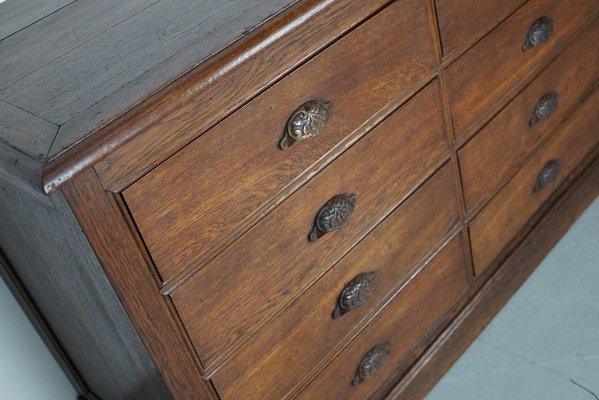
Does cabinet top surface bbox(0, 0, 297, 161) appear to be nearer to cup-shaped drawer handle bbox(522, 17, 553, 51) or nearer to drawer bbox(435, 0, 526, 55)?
drawer bbox(435, 0, 526, 55)

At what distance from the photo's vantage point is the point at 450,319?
1778 millimetres

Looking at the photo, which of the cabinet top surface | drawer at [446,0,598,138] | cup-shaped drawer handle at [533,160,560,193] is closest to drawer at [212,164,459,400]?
drawer at [446,0,598,138]

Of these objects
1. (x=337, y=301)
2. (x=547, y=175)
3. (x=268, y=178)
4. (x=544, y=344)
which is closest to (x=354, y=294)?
(x=337, y=301)

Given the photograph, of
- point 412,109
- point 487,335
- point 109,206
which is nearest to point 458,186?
point 412,109

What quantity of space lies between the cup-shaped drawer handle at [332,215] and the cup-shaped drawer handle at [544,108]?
60 centimetres

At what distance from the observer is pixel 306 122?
1.24 meters

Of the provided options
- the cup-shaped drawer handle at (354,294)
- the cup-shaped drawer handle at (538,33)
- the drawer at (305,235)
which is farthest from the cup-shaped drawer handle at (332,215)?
the cup-shaped drawer handle at (538,33)

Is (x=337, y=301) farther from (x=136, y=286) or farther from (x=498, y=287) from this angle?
(x=498, y=287)

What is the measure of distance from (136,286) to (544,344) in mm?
1045

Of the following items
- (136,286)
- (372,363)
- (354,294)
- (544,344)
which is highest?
(136,286)

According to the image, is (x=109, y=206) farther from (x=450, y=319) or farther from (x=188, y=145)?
(x=450, y=319)

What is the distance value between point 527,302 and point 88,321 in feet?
3.42

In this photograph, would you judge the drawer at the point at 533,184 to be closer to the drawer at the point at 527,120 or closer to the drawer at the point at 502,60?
the drawer at the point at 527,120

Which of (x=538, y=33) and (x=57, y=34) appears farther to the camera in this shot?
(x=538, y=33)
